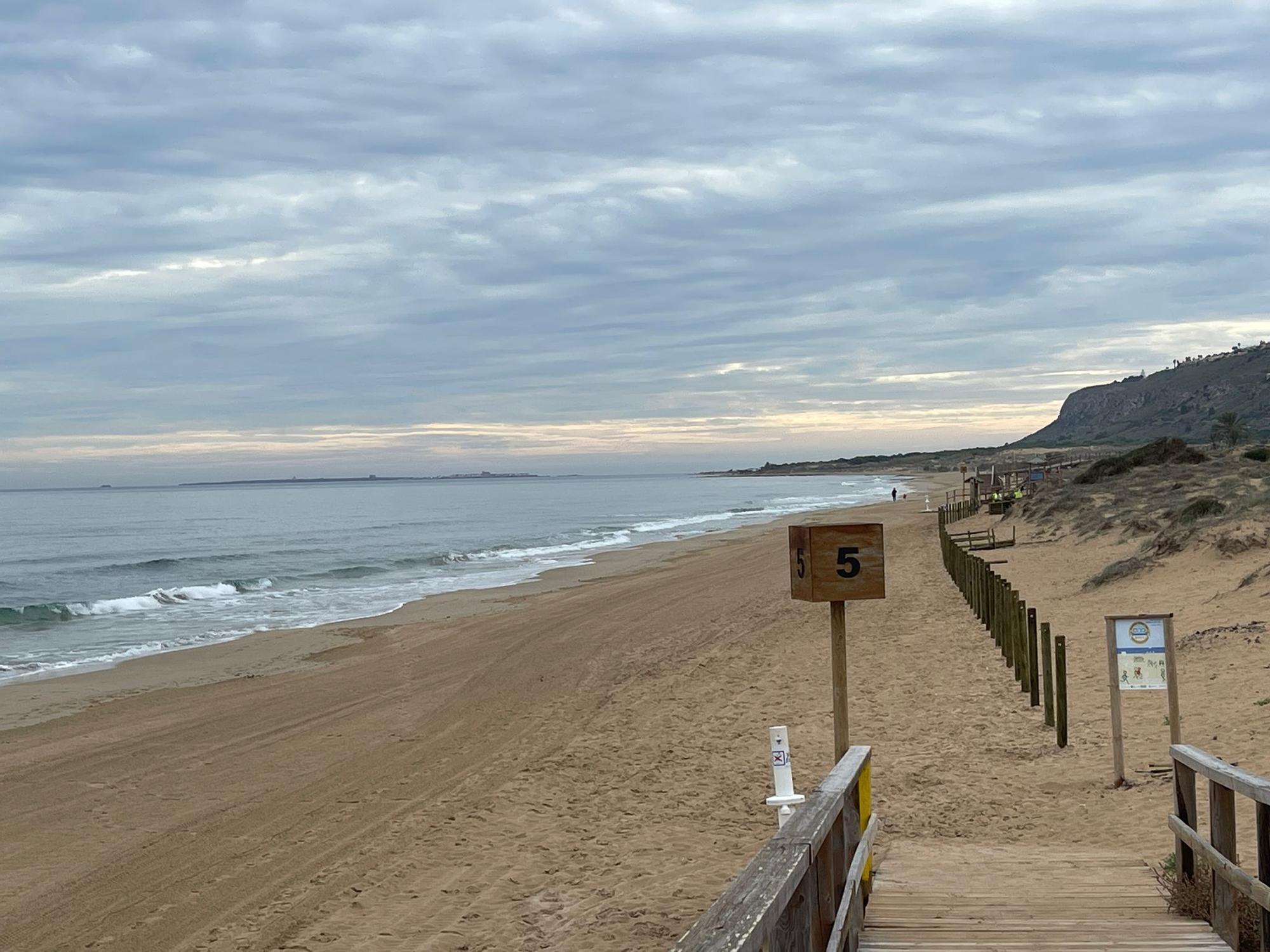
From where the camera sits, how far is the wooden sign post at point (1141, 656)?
823 centimetres

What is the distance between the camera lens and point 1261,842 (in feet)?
14.4

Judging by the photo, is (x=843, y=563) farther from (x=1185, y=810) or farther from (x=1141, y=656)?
(x=1141, y=656)

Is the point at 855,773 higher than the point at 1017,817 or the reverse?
higher

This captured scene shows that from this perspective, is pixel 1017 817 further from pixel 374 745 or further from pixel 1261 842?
pixel 374 745

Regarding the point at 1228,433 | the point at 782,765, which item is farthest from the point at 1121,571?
the point at 1228,433

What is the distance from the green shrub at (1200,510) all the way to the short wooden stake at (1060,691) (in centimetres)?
1422

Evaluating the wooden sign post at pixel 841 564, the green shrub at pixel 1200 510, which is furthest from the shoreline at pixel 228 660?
the green shrub at pixel 1200 510

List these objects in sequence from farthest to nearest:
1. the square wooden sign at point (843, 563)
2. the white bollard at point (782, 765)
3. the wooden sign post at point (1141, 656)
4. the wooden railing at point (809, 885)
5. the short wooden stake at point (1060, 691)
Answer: the short wooden stake at point (1060, 691)
the wooden sign post at point (1141, 656)
the white bollard at point (782, 765)
the square wooden sign at point (843, 563)
the wooden railing at point (809, 885)

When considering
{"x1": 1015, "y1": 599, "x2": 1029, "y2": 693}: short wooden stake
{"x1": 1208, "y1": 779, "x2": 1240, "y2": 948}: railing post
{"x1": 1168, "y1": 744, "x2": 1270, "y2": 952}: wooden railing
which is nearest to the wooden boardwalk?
{"x1": 1208, "y1": 779, "x2": 1240, "y2": 948}: railing post

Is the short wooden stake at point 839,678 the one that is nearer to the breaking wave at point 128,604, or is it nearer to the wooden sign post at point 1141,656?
the wooden sign post at point 1141,656

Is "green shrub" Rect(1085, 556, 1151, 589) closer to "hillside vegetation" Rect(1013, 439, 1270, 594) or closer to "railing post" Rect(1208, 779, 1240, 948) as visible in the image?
"hillside vegetation" Rect(1013, 439, 1270, 594)

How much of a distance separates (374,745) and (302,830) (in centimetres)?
308

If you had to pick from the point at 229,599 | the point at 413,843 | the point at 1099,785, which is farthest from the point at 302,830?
the point at 229,599

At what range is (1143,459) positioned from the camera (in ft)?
151
